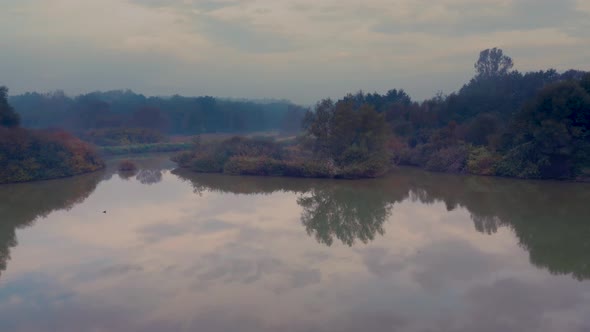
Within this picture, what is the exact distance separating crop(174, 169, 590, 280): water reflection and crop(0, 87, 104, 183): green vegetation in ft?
19.7

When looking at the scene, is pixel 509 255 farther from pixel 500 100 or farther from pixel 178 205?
pixel 500 100

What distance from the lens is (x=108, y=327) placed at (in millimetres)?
7293

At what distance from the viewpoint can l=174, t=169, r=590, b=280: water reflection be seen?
11029 mm

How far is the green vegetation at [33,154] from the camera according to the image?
2205 centimetres

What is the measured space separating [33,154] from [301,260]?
17.8 metres

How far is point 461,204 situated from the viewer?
1576 centimetres

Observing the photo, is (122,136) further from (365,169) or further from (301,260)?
(301,260)

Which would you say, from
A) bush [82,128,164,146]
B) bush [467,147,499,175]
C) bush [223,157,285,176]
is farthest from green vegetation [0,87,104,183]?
bush [467,147,499,175]

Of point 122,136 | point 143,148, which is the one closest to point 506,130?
point 143,148

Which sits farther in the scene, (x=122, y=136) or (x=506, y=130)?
(x=122, y=136)

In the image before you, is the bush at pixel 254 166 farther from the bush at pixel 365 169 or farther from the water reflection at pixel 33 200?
the water reflection at pixel 33 200

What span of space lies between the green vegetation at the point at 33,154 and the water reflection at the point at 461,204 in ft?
19.7

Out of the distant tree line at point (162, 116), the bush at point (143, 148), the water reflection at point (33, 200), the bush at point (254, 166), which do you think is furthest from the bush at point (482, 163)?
the distant tree line at point (162, 116)

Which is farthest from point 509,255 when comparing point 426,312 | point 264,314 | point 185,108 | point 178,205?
point 185,108
